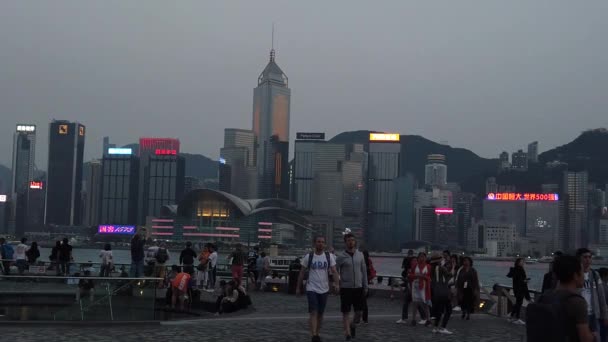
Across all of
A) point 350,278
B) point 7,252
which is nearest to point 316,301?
point 350,278

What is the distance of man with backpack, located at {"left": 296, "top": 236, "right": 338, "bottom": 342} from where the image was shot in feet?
40.9

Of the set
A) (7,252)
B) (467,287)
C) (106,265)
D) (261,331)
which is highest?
(7,252)

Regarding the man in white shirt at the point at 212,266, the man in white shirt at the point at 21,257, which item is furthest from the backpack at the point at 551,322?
the man in white shirt at the point at 21,257

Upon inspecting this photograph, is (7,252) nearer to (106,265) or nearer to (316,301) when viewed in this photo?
(106,265)

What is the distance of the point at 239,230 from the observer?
652ft

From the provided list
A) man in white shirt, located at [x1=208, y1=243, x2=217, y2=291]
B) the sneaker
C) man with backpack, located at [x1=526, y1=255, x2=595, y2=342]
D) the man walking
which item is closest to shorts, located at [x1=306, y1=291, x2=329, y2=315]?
the man walking

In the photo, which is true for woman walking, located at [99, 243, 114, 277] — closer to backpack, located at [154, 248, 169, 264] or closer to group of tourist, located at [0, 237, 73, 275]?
group of tourist, located at [0, 237, 73, 275]

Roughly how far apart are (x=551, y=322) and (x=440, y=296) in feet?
32.7

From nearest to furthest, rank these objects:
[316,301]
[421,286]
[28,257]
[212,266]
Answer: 1. [316,301]
2. [421,286]
3. [212,266]
4. [28,257]

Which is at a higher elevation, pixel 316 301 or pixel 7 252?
pixel 7 252

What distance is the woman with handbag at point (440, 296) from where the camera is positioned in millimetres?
14999

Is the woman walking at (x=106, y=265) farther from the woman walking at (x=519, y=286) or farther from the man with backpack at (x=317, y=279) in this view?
the man with backpack at (x=317, y=279)

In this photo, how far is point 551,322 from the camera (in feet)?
18.3

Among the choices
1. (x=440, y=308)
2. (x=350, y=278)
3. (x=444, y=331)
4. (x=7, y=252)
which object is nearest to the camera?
(x=350, y=278)
